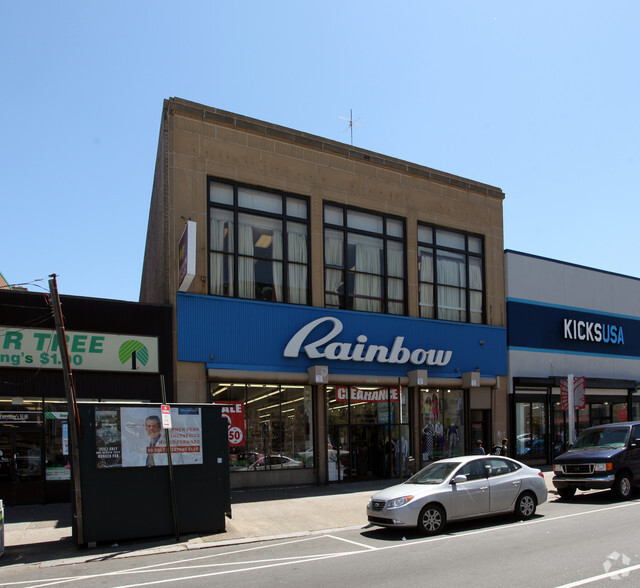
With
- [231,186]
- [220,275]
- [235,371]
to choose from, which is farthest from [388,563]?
[231,186]

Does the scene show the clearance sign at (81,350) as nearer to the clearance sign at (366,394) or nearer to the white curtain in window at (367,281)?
the clearance sign at (366,394)

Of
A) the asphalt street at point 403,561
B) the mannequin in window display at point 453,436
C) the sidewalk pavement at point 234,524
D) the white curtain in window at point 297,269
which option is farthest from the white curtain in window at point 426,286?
the asphalt street at point 403,561

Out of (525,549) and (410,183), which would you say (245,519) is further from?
(410,183)

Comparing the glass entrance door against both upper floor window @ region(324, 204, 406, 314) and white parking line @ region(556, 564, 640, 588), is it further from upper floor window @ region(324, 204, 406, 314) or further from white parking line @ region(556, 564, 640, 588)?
white parking line @ region(556, 564, 640, 588)

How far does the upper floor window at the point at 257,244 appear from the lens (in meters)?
19.8

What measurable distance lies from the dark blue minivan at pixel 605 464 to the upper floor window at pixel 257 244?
9.36m

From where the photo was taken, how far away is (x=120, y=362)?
1752 cm

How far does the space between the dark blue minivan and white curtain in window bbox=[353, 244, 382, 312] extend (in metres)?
8.23

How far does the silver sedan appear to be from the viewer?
39.4 ft

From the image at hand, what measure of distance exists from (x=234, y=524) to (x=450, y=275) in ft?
46.5

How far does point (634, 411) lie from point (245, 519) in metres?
23.9

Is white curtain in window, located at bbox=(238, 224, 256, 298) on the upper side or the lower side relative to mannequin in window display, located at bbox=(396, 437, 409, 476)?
upper

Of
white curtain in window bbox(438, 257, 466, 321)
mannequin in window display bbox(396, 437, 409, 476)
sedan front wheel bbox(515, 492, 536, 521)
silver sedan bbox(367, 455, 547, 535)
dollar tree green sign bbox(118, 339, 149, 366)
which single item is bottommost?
mannequin in window display bbox(396, 437, 409, 476)

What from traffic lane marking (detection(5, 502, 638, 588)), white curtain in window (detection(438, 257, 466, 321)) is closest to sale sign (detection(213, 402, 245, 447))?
traffic lane marking (detection(5, 502, 638, 588))
